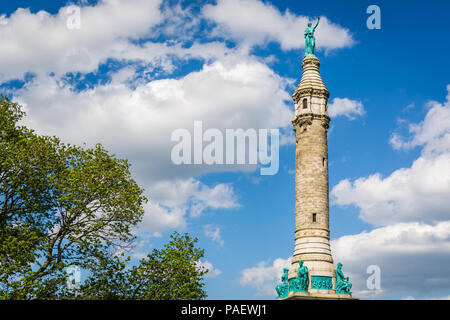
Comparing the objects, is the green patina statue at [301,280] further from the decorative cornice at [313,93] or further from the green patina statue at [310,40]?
the green patina statue at [310,40]

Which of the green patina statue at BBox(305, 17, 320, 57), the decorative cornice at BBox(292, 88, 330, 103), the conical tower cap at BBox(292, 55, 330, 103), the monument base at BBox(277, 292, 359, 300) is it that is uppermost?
the green patina statue at BBox(305, 17, 320, 57)

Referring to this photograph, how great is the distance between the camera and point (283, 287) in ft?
145

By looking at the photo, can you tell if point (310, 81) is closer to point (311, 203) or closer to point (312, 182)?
point (312, 182)

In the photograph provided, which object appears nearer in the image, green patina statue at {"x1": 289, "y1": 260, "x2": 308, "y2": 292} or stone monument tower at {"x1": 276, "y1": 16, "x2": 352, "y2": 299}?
green patina statue at {"x1": 289, "y1": 260, "x2": 308, "y2": 292}

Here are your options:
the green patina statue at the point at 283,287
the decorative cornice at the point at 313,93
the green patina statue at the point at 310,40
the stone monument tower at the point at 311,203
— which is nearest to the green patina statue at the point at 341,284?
the stone monument tower at the point at 311,203

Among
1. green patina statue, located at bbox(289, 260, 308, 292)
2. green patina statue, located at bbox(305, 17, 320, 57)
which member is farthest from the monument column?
green patina statue, located at bbox(305, 17, 320, 57)

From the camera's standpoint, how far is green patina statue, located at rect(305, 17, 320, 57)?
5172 cm

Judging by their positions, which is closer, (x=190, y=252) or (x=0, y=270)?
(x=0, y=270)

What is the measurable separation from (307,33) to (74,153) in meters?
27.2

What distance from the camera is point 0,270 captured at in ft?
101

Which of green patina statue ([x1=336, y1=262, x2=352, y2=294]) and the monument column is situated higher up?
the monument column

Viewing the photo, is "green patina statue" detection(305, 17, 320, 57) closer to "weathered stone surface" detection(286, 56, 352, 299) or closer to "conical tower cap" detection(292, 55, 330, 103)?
"conical tower cap" detection(292, 55, 330, 103)
